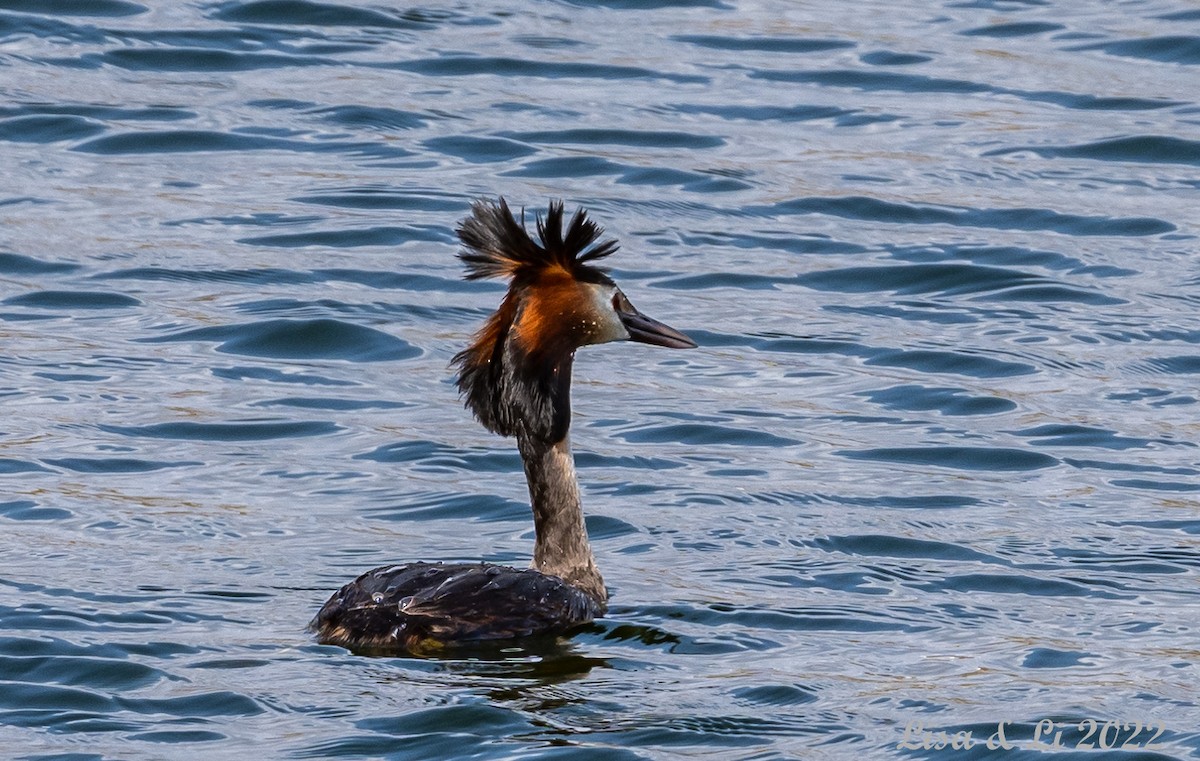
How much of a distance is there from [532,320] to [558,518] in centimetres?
78

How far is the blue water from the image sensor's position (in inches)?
310

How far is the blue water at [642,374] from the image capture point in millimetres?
7867

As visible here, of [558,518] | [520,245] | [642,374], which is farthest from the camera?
[642,374]

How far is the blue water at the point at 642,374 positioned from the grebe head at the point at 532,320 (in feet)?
2.55

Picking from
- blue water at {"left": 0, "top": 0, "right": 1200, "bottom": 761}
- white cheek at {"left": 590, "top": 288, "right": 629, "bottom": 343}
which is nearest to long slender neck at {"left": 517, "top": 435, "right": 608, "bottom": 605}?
blue water at {"left": 0, "top": 0, "right": 1200, "bottom": 761}

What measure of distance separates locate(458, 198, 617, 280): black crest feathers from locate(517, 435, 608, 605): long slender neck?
682mm

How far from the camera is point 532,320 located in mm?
9062

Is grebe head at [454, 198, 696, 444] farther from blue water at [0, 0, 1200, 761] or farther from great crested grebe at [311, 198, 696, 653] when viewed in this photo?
blue water at [0, 0, 1200, 761]

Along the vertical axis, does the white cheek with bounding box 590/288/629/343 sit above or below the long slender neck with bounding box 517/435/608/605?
above

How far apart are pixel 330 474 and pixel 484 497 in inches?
28.0

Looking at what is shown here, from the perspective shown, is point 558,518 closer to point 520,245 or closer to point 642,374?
point 520,245

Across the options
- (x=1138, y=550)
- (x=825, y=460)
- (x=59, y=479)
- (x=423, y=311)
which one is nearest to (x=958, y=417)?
(x=825, y=460)

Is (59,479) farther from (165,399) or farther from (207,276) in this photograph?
(207,276)

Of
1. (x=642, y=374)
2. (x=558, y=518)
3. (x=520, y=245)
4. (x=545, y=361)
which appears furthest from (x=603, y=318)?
(x=642, y=374)
